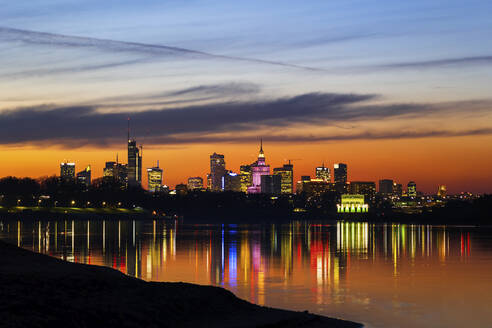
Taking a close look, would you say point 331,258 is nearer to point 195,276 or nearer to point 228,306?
point 195,276

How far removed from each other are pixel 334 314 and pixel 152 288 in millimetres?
7703

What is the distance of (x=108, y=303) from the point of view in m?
25.9

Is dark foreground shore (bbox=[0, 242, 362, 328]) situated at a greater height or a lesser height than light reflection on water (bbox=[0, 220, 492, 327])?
greater

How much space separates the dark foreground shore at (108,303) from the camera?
23406 millimetres

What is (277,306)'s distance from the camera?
33594 mm

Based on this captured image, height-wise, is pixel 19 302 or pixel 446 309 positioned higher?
pixel 19 302

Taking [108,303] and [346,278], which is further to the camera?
[346,278]

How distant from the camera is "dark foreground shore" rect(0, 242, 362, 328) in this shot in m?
23.4

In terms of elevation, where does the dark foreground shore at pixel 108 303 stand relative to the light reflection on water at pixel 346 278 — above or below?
above

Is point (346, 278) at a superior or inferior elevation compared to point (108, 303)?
inferior

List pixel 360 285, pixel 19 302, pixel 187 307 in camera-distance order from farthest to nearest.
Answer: pixel 360 285, pixel 187 307, pixel 19 302

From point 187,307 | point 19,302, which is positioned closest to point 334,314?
point 187,307

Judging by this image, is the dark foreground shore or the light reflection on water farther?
the light reflection on water

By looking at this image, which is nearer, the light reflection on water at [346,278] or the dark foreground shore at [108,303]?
the dark foreground shore at [108,303]
